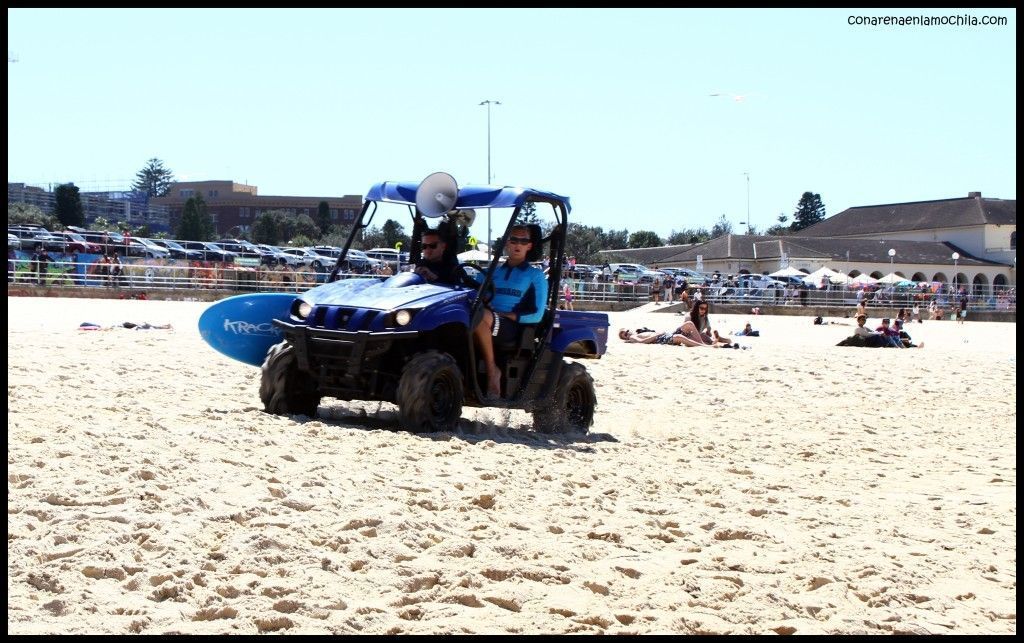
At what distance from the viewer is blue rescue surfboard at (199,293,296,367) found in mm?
10609

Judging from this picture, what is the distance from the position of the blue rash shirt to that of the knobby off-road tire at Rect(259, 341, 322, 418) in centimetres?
167

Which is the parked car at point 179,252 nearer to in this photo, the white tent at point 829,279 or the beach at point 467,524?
the white tent at point 829,279

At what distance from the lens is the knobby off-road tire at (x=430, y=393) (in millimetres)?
8648

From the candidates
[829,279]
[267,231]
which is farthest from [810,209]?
[829,279]

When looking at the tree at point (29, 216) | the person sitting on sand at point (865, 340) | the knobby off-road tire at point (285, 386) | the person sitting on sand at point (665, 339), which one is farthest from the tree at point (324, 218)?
the knobby off-road tire at point (285, 386)

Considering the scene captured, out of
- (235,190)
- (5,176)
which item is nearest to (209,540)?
(5,176)

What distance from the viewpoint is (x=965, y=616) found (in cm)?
517

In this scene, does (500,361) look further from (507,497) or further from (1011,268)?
(1011,268)

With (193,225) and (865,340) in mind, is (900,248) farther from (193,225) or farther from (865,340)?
(865,340)

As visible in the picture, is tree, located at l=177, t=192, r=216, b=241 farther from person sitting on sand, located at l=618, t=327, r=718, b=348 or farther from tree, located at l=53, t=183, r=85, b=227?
person sitting on sand, located at l=618, t=327, r=718, b=348

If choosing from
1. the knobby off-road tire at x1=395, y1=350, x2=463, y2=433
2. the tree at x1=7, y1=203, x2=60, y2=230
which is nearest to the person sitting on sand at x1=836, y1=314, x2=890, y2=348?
the knobby off-road tire at x1=395, y1=350, x2=463, y2=433

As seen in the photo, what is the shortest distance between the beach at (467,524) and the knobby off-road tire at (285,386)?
0.19 m

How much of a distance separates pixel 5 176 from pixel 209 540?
2484mm

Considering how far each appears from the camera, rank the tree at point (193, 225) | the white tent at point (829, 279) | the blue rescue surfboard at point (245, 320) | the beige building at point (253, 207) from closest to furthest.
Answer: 1. the blue rescue surfboard at point (245, 320)
2. the white tent at point (829, 279)
3. the tree at point (193, 225)
4. the beige building at point (253, 207)
